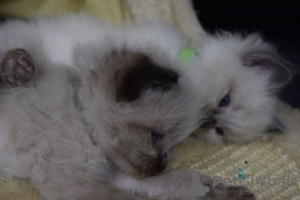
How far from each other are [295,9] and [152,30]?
1.02 meters

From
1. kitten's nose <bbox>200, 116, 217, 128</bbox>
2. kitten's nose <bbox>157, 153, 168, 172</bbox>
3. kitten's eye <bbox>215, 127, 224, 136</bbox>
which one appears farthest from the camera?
kitten's eye <bbox>215, 127, 224, 136</bbox>

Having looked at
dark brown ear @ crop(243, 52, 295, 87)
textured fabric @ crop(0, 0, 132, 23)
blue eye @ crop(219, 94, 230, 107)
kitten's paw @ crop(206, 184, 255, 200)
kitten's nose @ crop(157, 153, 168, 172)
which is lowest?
kitten's paw @ crop(206, 184, 255, 200)

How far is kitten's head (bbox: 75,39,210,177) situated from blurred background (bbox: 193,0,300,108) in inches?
43.8

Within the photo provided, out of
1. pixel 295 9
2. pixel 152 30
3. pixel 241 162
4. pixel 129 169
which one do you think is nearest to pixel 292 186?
pixel 241 162

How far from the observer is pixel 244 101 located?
1681 millimetres

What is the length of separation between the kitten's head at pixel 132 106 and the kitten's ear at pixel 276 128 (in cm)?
64

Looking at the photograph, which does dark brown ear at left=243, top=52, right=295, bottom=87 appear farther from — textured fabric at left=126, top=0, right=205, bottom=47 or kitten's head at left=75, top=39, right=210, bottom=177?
kitten's head at left=75, top=39, right=210, bottom=177

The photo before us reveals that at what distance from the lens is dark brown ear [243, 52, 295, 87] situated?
1.74 m

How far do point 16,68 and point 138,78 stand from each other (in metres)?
0.40

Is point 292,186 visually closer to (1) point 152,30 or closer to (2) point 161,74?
(2) point 161,74

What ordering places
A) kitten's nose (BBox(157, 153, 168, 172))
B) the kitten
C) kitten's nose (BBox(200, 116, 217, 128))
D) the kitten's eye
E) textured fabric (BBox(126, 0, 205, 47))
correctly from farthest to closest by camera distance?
textured fabric (BBox(126, 0, 205, 47)) < the kitten's eye < kitten's nose (BBox(200, 116, 217, 128)) < kitten's nose (BBox(157, 153, 168, 172)) < the kitten

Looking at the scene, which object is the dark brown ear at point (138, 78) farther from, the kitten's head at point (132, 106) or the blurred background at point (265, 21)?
the blurred background at point (265, 21)

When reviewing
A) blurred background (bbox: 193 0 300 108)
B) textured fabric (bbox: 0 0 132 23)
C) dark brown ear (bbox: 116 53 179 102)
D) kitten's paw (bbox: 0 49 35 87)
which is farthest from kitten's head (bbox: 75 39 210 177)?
blurred background (bbox: 193 0 300 108)

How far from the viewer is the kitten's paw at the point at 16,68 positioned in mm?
1193
